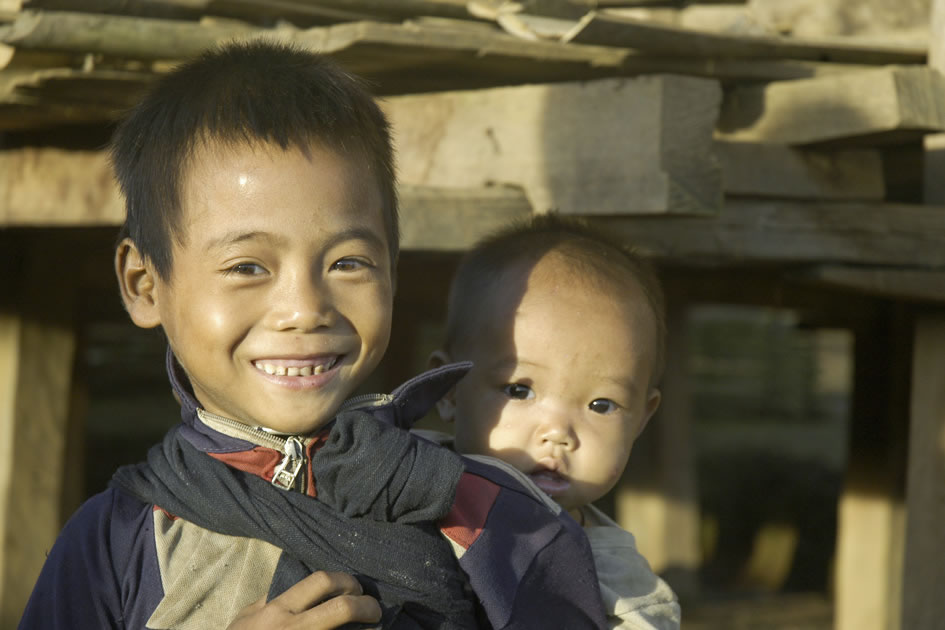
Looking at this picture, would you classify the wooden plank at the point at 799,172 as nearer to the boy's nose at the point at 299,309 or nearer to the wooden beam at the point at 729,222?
the wooden beam at the point at 729,222

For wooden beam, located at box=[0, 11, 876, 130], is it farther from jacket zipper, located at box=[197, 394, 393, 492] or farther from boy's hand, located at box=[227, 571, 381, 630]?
boy's hand, located at box=[227, 571, 381, 630]

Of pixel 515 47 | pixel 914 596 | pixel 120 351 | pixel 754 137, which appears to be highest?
pixel 515 47

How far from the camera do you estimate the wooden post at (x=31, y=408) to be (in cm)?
390

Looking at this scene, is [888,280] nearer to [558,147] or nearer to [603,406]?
[558,147]

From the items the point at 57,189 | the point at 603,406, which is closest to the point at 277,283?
the point at 603,406

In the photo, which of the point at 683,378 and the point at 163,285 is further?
the point at 683,378

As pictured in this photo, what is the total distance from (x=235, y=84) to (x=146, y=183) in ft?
0.70

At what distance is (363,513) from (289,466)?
0.47 feet

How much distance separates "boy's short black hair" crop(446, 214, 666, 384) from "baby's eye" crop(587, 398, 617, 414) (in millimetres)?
173

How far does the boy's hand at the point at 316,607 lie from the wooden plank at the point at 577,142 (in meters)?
1.17

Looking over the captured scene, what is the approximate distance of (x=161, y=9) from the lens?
2.71 m

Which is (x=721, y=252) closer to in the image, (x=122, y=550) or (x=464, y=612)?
(x=464, y=612)

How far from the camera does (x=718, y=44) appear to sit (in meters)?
2.76

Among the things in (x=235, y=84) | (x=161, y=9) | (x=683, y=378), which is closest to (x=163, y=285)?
(x=235, y=84)
